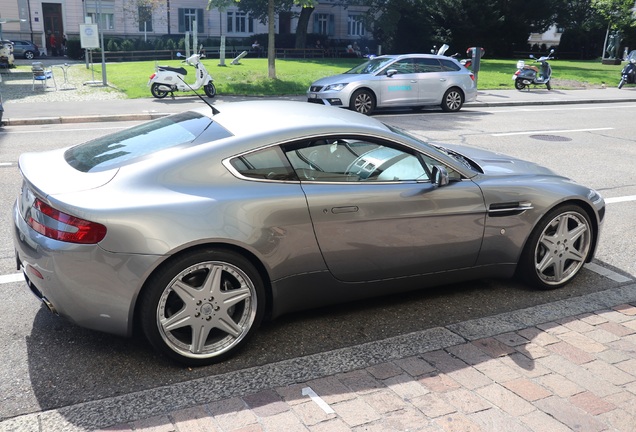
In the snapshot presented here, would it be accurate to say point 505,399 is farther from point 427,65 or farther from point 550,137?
point 427,65

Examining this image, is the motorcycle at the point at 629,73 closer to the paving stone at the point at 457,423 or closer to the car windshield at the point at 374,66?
the car windshield at the point at 374,66

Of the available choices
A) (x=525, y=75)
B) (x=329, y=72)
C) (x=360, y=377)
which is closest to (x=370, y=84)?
(x=525, y=75)

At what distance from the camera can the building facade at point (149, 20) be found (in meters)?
46.6

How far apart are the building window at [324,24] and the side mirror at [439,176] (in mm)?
53060

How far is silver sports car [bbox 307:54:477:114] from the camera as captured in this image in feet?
52.5

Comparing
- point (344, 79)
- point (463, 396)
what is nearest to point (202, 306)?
point (463, 396)

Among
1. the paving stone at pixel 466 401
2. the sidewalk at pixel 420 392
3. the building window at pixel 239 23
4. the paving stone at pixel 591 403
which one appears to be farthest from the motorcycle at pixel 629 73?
the building window at pixel 239 23

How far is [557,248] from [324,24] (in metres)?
53.4

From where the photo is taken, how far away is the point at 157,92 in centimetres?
1861

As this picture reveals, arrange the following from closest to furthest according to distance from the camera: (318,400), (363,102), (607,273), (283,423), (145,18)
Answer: (283,423), (318,400), (607,273), (363,102), (145,18)

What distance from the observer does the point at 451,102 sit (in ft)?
57.4

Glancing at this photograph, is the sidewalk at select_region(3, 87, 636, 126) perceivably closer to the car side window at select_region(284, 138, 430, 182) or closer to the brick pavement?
the car side window at select_region(284, 138, 430, 182)

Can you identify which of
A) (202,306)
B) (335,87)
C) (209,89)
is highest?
(335,87)

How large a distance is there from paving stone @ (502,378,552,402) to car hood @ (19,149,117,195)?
260 centimetres
